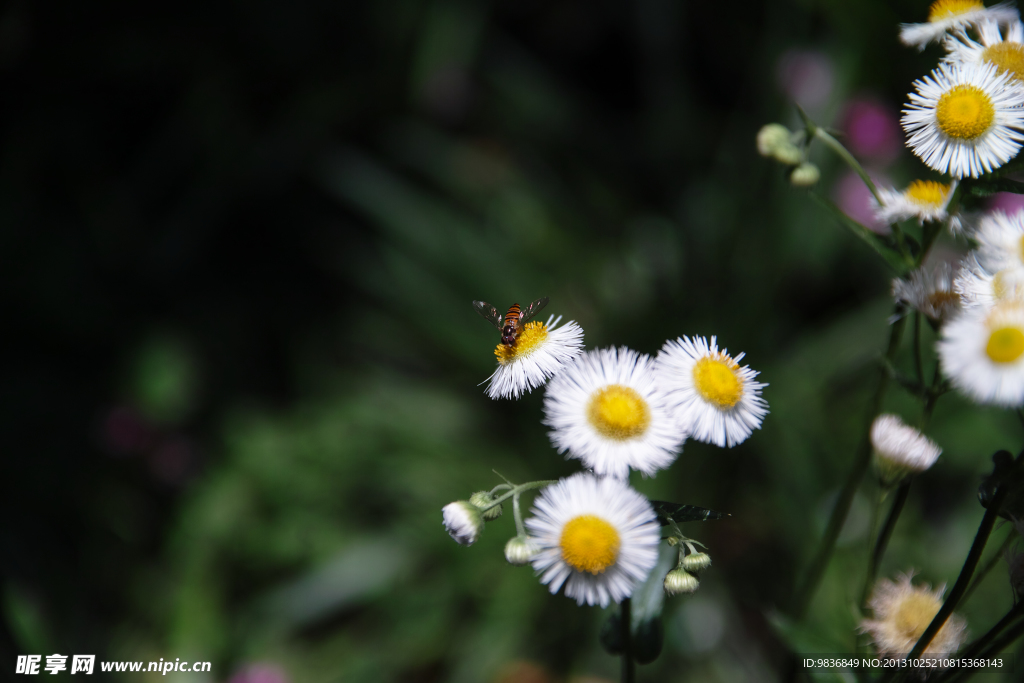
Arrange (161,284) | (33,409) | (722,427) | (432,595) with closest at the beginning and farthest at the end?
(722,427), (432,595), (33,409), (161,284)

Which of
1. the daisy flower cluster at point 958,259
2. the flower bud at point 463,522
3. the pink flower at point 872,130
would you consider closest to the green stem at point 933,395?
the daisy flower cluster at point 958,259

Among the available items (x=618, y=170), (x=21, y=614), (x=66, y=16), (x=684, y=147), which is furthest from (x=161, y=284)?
(x=684, y=147)

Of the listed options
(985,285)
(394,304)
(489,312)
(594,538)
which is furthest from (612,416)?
(394,304)

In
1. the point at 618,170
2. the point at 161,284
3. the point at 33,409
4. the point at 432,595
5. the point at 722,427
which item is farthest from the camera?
the point at 618,170

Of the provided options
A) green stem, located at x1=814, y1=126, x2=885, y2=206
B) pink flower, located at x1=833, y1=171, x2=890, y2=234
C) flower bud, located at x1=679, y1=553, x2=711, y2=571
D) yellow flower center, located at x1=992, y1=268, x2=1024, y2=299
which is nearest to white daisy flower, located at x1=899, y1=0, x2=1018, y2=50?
green stem, located at x1=814, y1=126, x2=885, y2=206

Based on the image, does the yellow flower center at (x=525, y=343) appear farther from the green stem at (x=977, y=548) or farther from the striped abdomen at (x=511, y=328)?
the green stem at (x=977, y=548)

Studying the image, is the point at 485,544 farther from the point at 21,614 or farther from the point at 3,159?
the point at 3,159
